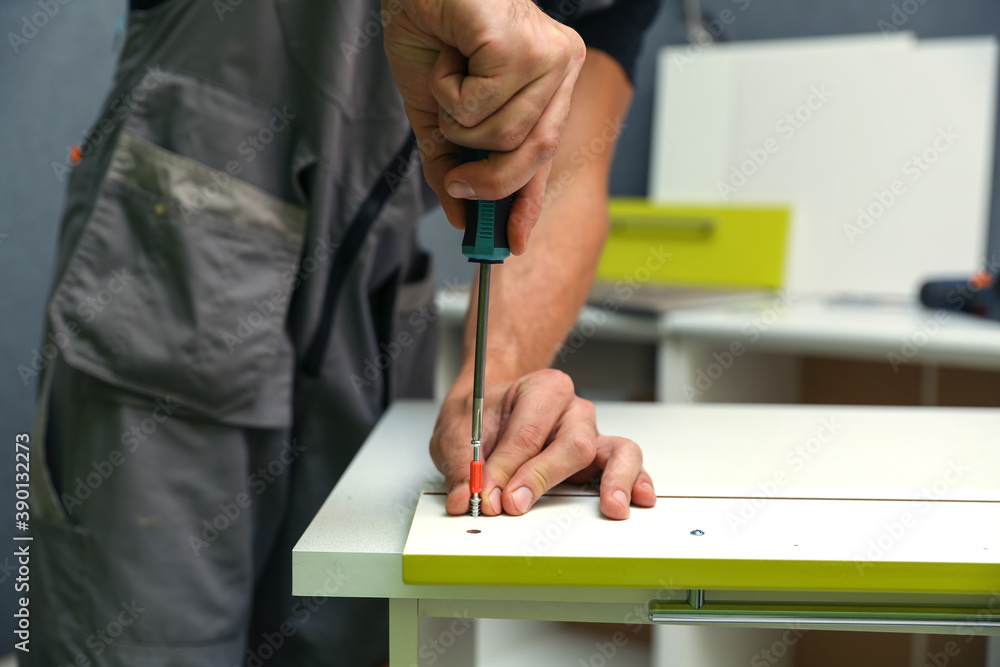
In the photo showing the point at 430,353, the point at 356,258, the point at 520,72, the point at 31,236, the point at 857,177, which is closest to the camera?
the point at 520,72

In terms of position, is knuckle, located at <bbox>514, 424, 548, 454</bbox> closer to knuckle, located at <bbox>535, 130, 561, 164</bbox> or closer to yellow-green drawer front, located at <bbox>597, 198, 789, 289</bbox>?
knuckle, located at <bbox>535, 130, 561, 164</bbox>

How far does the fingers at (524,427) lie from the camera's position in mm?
499

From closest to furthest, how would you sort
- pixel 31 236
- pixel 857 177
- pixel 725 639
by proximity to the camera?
pixel 725 639, pixel 31 236, pixel 857 177

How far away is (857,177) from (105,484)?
143 cm

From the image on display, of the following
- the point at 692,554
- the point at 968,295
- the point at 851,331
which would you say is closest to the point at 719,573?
the point at 692,554

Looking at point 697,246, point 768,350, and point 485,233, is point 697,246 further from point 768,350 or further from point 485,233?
point 485,233

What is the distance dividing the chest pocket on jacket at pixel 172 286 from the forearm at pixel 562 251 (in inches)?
7.7

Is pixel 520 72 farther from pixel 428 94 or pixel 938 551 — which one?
pixel 938 551

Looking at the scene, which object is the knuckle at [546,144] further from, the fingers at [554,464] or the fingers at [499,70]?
the fingers at [554,464]

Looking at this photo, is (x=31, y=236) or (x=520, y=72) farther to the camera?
(x=31, y=236)

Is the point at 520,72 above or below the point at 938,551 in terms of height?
above

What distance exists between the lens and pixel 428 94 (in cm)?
45

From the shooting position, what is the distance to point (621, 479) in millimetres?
504

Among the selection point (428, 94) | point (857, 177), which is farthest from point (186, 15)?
point (857, 177)
